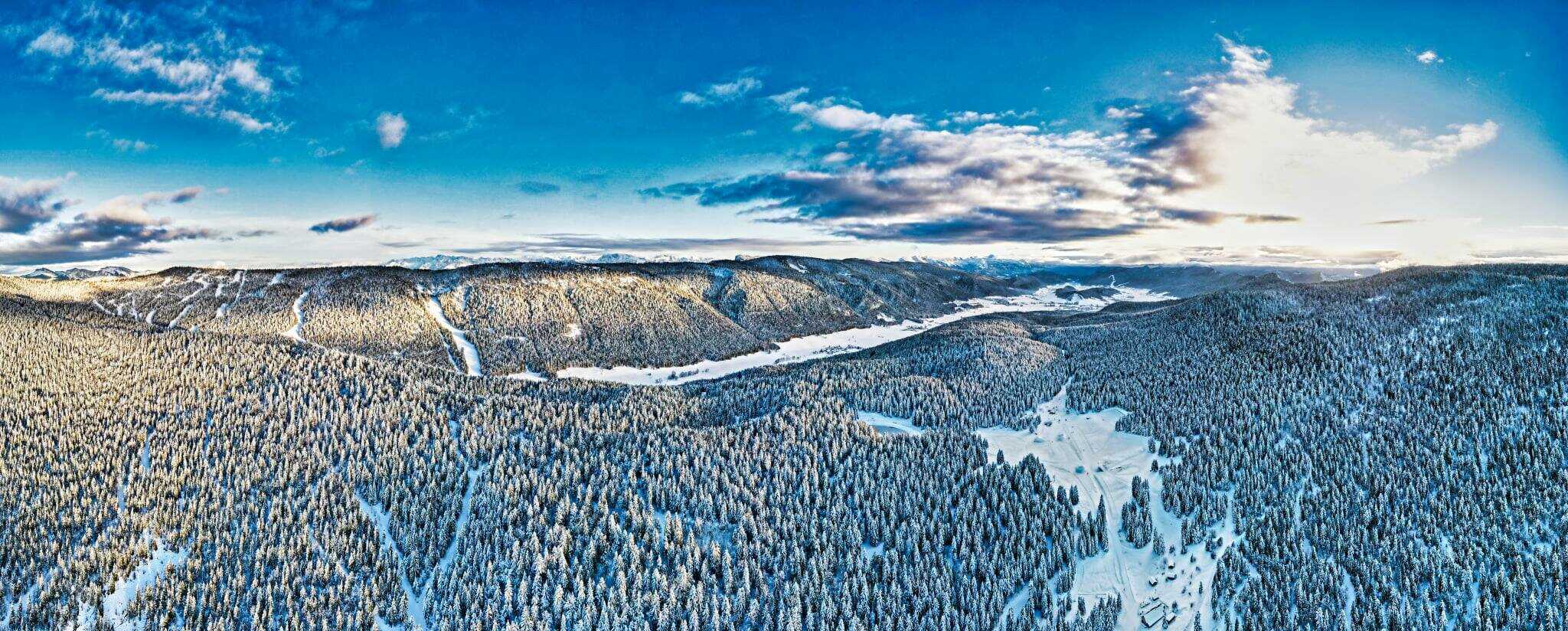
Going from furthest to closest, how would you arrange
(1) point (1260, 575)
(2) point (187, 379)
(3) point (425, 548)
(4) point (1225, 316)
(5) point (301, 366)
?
1. (4) point (1225, 316)
2. (5) point (301, 366)
3. (2) point (187, 379)
4. (3) point (425, 548)
5. (1) point (1260, 575)

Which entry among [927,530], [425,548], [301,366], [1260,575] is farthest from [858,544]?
[301,366]

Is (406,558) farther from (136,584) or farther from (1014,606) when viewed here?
(1014,606)

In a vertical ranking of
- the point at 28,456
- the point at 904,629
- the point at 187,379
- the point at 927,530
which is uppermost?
the point at 187,379

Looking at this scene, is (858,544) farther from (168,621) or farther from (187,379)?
(187,379)

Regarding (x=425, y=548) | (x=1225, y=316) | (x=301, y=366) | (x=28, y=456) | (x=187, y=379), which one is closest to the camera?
(x=425, y=548)

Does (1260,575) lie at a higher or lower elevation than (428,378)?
lower

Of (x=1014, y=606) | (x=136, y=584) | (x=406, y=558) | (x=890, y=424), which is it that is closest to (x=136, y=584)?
(x=136, y=584)

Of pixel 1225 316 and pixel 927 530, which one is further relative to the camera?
pixel 1225 316

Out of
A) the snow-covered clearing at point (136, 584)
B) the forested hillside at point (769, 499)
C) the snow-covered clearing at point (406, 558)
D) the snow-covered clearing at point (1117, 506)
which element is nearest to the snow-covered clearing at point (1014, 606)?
the forested hillside at point (769, 499)
